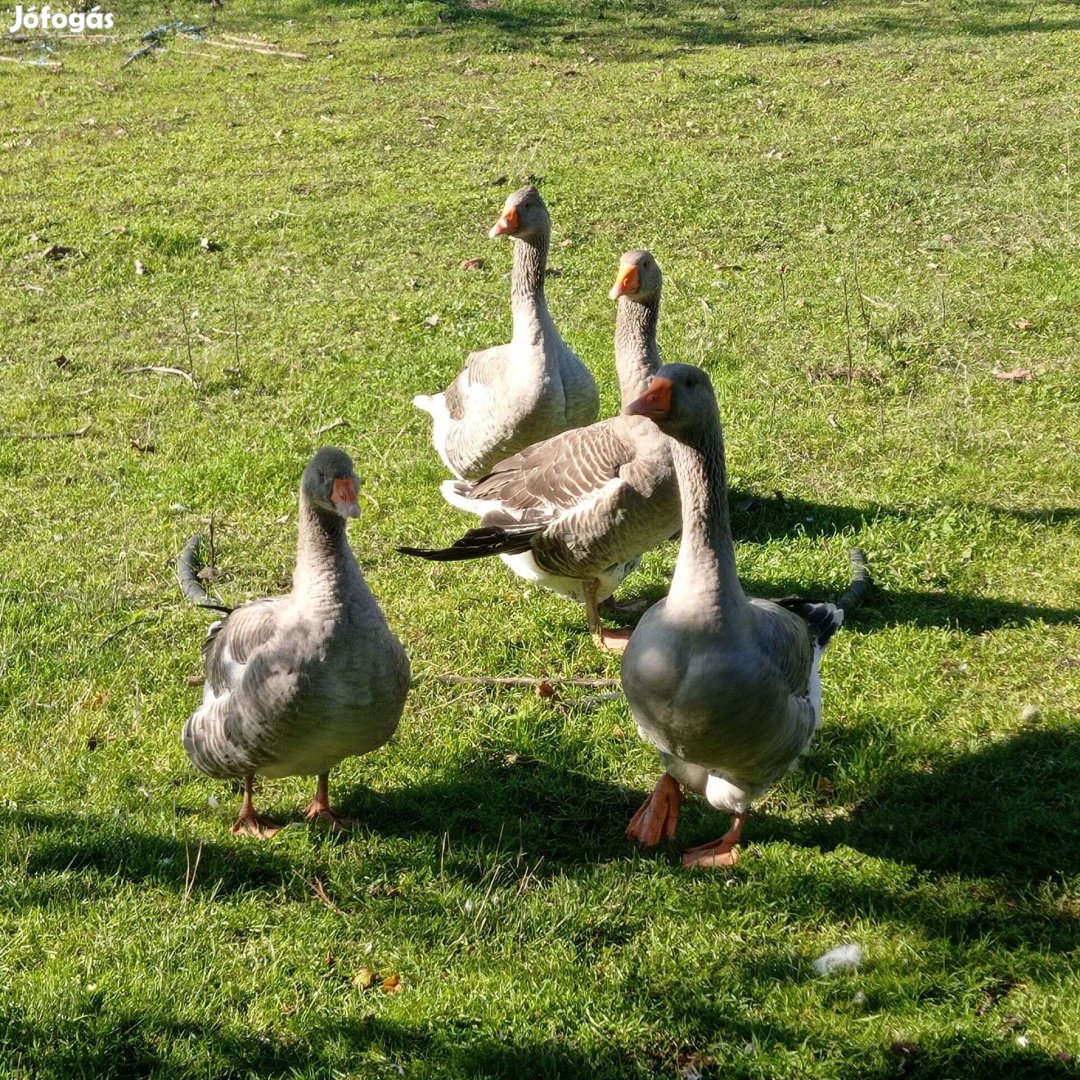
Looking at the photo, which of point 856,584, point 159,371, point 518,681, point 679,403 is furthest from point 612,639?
point 159,371

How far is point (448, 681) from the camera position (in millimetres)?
5629

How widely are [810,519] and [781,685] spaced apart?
270 centimetres

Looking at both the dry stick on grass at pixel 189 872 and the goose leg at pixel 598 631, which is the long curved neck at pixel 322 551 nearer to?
the dry stick on grass at pixel 189 872

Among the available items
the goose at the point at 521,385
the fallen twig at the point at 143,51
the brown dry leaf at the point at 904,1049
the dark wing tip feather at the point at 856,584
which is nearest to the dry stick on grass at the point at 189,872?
the brown dry leaf at the point at 904,1049

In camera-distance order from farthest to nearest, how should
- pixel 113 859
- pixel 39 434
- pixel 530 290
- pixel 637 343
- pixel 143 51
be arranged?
pixel 143 51, pixel 39 434, pixel 530 290, pixel 637 343, pixel 113 859

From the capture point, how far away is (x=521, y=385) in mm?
6570

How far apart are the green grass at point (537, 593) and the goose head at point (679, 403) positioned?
5.27ft

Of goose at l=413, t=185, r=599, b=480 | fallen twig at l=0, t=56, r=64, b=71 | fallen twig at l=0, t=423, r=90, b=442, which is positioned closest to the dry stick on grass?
goose at l=413, t=185, r=599, b=480

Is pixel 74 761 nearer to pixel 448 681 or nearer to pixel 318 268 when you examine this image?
pixel 448 681

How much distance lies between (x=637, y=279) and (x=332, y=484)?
2501mm

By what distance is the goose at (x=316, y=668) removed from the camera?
4.15 m

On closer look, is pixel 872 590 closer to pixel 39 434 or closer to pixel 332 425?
pixel 332 425

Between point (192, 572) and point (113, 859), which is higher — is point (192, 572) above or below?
above

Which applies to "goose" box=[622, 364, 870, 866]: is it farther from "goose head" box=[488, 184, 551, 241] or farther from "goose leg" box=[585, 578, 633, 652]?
"goose head" box=[488, 184, 551, 241]
